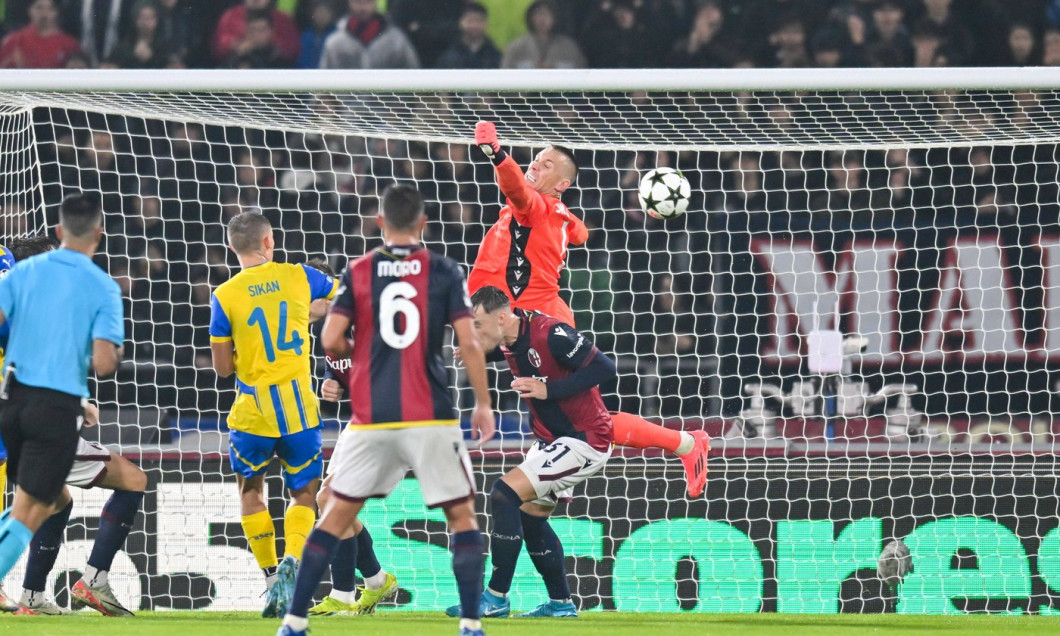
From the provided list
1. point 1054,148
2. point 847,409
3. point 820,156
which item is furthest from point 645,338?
point 1054,148

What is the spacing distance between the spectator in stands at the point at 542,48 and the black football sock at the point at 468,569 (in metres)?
7.66

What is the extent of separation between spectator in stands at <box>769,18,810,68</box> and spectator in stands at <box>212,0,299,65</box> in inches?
167

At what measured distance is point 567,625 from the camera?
20.0 feet

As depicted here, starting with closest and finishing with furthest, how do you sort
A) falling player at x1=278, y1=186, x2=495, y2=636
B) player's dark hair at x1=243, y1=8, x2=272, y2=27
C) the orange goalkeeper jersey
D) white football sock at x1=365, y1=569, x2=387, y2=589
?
falling player at x1=278, y1=186, x2=495, y2=636 < white football sock at x1=365, y1=569, x2=387, y2=589 < the orange goalkeeper jersey < player's dark hair at x1=243, y1=8, x2=272, y2=27

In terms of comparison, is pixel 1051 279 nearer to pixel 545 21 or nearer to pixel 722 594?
pixel 722 594

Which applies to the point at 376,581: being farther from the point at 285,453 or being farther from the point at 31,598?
the point at 31,598

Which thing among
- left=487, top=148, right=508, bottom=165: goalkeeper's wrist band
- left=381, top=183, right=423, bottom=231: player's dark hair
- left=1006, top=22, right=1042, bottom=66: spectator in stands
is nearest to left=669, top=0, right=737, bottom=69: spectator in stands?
left=1006, top=22, right=1042, bottom=66: spectator in stands

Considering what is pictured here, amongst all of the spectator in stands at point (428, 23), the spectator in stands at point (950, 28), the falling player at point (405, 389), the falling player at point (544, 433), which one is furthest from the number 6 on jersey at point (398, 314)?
the spectator in stands at point (950, 28)

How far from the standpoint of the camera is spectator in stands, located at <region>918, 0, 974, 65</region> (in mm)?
11516

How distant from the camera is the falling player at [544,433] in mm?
6305

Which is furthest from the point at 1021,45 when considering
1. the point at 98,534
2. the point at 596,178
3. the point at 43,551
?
the point at 43,551

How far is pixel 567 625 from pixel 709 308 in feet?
13.6

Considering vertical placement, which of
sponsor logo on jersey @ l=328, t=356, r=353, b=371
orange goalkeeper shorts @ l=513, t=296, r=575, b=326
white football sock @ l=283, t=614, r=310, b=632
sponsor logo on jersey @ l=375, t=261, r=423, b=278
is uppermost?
orange goalkeeper shorts @ l=513, t=296, r=575, b=326

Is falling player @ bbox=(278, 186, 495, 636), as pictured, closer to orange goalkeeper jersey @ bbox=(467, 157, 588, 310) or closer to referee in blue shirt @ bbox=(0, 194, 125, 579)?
referee in blue shirt @ bbox=(0, 194, 125, 579)
